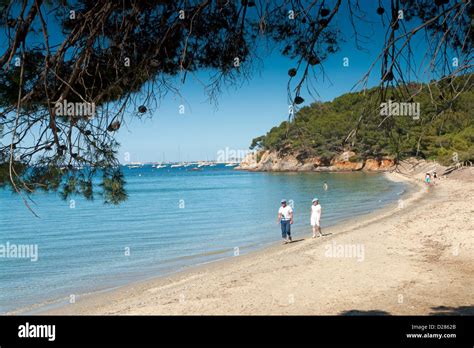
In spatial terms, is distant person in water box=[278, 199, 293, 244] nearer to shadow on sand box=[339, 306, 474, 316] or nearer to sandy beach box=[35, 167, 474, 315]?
sandy beach box=[35, 167, 474, 315]

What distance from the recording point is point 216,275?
39.1ft

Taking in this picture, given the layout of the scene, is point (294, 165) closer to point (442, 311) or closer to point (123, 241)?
point (123, 241)

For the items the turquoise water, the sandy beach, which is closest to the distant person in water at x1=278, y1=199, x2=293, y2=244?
the sandy beach

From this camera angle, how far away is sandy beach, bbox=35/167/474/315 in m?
7.78

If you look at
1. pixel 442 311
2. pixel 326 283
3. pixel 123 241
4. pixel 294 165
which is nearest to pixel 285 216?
pixel 326 283

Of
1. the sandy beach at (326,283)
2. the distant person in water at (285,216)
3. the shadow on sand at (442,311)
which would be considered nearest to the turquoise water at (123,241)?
the distant person in water at (285,216)

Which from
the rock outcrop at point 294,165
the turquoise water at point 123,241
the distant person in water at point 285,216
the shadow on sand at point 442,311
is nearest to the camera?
the shadow on sand at point 442,311

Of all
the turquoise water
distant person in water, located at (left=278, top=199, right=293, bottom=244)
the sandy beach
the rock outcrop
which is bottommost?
the turquoise water

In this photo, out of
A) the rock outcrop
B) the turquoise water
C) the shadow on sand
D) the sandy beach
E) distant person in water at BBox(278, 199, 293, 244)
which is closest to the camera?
the shadow on sand

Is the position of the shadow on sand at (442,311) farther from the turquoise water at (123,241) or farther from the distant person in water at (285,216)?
the distant person in water at (285,216)

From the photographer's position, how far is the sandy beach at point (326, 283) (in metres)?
7.78

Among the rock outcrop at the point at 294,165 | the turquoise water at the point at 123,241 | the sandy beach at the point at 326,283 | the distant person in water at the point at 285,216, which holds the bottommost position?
the turquoise water at the point at 123,241
